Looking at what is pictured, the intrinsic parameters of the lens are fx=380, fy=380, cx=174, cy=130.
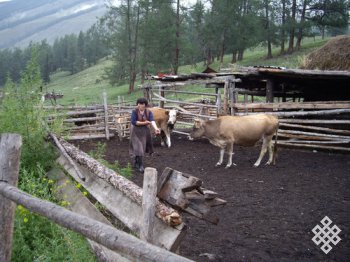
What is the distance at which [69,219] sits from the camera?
2.45 meters

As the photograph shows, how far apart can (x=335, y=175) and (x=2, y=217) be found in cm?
748

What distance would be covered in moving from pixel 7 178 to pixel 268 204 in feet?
15.8

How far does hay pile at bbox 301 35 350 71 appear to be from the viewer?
1254 cm

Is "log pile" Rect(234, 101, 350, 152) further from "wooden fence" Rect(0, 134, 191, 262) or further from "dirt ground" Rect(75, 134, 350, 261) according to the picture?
"wooden fence" Rect(0, 134, 191, 262)

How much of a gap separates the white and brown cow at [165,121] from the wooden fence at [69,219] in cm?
1038

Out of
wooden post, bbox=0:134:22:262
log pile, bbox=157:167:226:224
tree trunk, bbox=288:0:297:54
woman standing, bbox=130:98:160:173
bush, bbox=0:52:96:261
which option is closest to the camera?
log pile, bbox=157:167:226:224

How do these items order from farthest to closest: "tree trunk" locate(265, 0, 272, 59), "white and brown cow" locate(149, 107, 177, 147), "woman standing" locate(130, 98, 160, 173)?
"tree trunk" locate(265, 0, 272, 59) → "white and brown cow" locate(149, 107, 177, 147) → "woman standing" locate(130, 98, 160, 173)

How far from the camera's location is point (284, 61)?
3409 cm

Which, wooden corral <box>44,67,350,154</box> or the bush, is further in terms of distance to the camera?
wooden corral <box>44,67,350,154</box>

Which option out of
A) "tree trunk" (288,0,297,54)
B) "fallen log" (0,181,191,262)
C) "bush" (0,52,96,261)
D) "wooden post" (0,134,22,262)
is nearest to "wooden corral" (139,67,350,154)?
"bush" (0,52,96,261)

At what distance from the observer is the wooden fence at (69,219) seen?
6.32ft

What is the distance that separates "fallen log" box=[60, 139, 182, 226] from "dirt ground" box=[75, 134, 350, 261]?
149cm

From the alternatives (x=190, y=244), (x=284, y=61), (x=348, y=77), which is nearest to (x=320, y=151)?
(x=348, y=77)

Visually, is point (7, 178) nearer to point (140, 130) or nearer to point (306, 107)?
point (140, 130)
